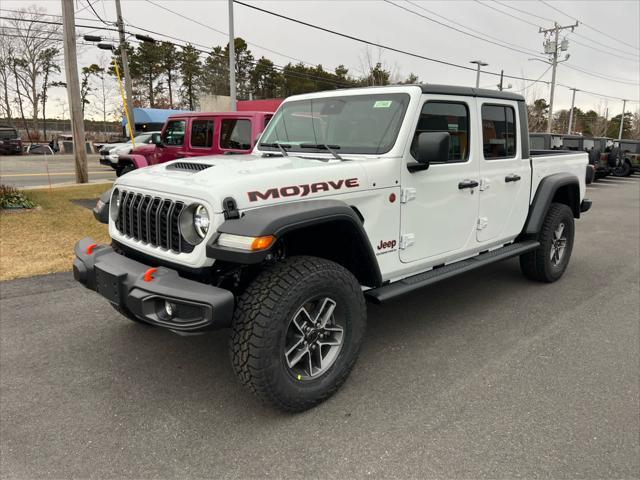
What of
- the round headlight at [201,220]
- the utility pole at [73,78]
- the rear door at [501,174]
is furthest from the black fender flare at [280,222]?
the utility pole at [73,78]

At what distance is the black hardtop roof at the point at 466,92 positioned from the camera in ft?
11.7

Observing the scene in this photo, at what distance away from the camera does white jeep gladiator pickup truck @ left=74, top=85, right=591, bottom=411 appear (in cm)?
252

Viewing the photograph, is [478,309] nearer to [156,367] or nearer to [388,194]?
[388,194]

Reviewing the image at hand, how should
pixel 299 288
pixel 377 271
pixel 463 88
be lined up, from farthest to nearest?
1. pixel 463 88
2. pixel 377 271
3. pixel 299 288

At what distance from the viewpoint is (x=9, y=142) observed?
29.3 meters

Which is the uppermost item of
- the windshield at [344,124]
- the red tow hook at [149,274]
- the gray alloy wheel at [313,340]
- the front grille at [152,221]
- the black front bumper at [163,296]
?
the windshield at [344,124]

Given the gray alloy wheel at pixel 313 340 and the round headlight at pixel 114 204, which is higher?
the round headlight at pixel 114 204

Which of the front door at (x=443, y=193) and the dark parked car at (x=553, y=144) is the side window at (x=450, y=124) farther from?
the dark parked car at (x=553, y=144)

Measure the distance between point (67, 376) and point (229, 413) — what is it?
1255 millimetres

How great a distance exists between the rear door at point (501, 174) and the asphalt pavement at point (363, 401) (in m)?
0.82

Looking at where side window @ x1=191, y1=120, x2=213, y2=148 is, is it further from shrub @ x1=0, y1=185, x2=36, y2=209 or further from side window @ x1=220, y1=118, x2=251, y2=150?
shrub @ x1=0, y1=185, x2=36, y2=209

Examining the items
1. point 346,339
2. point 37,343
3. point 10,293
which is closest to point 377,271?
point 346,339

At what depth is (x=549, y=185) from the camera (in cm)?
486

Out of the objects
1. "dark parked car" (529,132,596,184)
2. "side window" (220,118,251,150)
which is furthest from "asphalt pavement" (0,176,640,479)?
"side window" (220,118,251,150)
